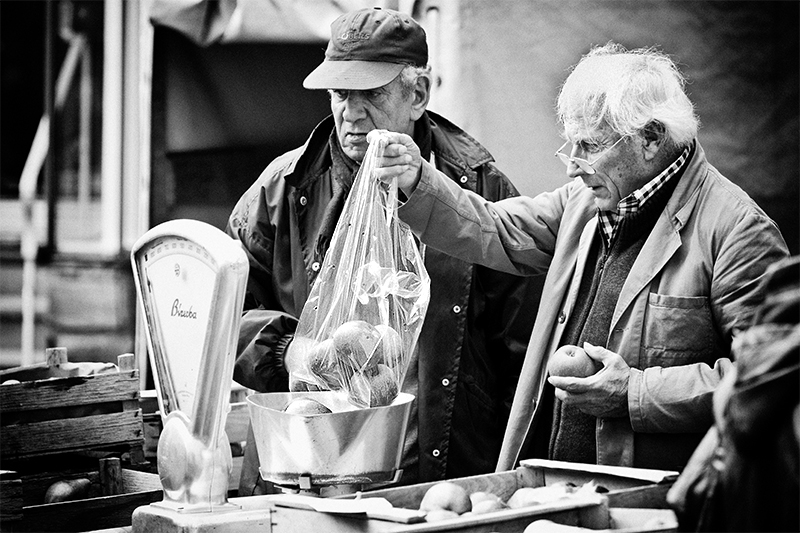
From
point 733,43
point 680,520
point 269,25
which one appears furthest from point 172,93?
point 680,520

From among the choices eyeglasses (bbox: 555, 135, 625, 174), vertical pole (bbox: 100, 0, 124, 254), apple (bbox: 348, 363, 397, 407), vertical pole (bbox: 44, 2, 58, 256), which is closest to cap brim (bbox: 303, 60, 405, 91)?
eyeglasses (bbox: 555, 135, 625, 174)

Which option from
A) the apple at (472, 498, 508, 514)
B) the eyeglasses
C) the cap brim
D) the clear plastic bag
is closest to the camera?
the apple at (472, 498, 508, 514)

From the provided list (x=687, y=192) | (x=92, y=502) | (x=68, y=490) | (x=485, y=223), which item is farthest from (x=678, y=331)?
(x=68, y=490)

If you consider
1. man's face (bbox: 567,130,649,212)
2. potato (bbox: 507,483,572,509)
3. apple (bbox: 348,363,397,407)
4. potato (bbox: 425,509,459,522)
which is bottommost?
potato (bbox: 425,509,459,522)

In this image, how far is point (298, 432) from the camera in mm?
1961

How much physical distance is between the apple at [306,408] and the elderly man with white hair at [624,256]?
1.62 ft

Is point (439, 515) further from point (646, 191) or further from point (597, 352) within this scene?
point (646, 191)

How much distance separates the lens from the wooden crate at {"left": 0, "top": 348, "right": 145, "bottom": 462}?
2.60m

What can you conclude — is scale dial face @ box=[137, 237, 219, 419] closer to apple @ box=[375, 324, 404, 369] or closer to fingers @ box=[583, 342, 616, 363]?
apple @ box=[375, 324, 404, 369]

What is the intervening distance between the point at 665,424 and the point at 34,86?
363 cm

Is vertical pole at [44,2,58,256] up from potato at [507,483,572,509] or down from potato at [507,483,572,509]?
up

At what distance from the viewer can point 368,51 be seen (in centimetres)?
263

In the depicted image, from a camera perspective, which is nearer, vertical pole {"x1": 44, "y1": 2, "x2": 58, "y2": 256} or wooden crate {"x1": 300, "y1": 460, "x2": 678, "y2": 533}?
wooden crate {"x1": 300, "y1": 460, "x2": 678, "y2": 533}

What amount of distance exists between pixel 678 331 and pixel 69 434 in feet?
4.79
